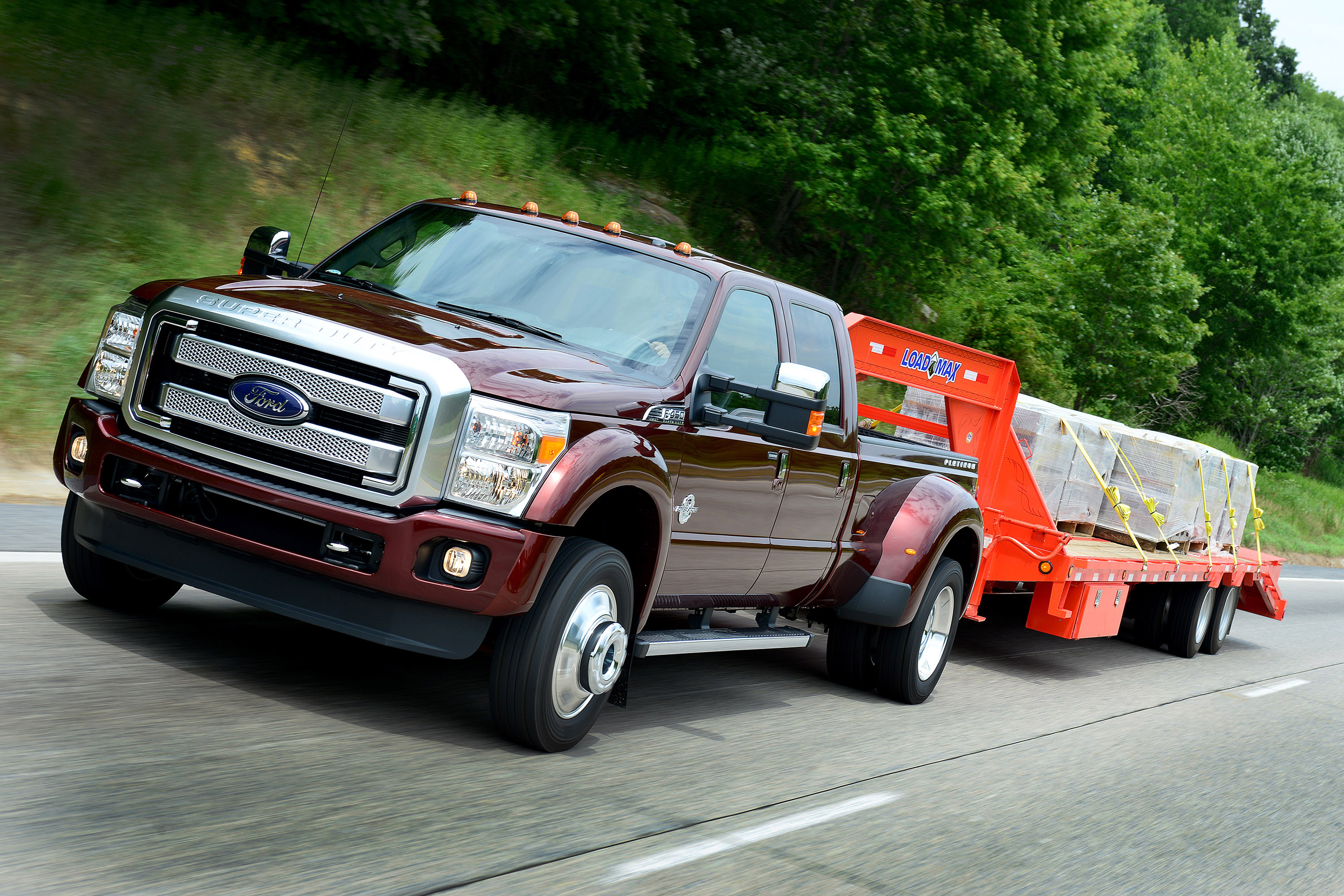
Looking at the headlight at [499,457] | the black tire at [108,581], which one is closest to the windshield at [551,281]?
the headlight at [499,457]

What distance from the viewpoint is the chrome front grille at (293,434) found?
4691mm

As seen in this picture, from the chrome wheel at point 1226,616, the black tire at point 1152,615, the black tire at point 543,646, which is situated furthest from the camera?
the chrome wheel at point 1226,616

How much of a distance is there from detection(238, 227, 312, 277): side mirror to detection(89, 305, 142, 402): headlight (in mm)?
756

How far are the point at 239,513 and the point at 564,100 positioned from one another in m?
18.6

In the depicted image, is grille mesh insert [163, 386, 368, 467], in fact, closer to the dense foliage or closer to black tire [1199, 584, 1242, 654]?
black tire [1199, 584, 1242, 654]

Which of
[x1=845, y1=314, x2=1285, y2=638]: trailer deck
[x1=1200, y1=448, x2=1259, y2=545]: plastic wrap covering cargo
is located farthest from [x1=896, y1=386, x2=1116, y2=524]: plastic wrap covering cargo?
[x1=1200, y1=448, x2=1259, y2=545]: plastic wrap covering cargo

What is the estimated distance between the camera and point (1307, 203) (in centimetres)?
4059

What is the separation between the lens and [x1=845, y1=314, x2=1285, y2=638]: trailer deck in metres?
9.38

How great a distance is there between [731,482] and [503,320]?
128 cm

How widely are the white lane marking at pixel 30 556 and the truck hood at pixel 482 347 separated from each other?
2.31 m

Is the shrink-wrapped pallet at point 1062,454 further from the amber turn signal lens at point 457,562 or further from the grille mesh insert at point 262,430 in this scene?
the grille mesh insert at point 262,430

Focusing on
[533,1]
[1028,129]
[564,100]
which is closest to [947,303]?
[1028,129]

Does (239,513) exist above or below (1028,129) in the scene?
below

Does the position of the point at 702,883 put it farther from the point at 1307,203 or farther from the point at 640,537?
the point at 1307,203
